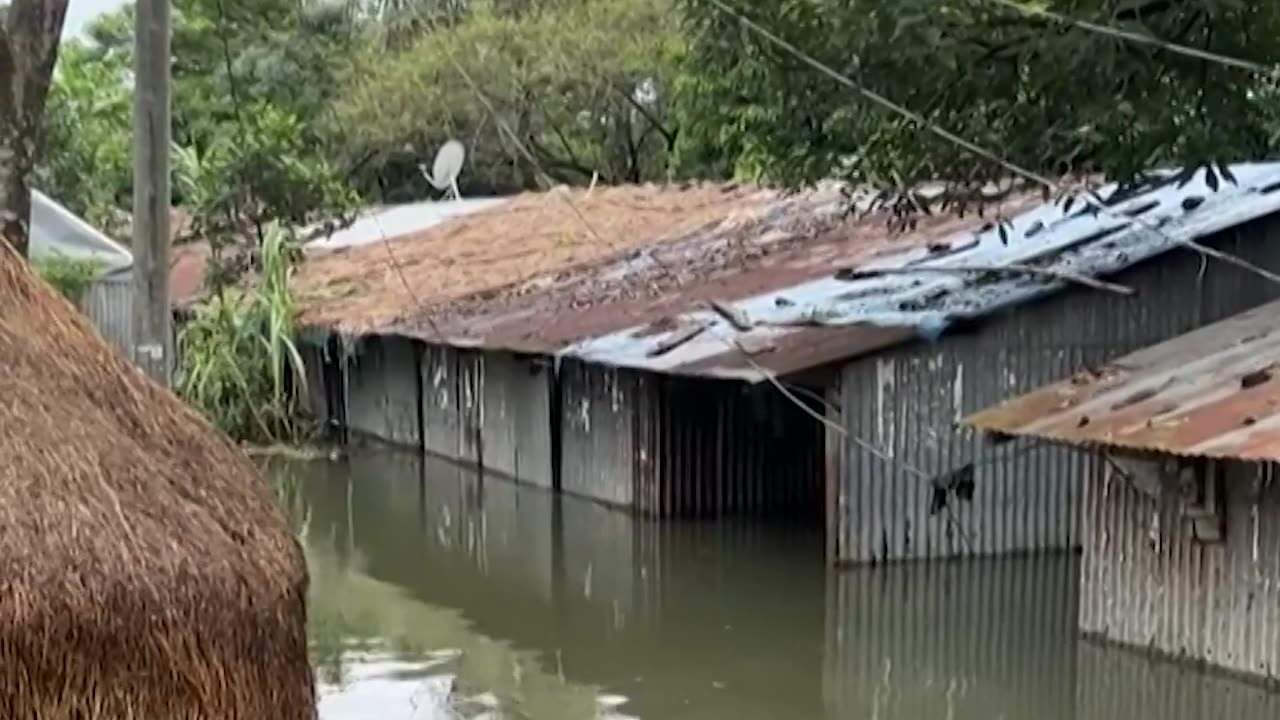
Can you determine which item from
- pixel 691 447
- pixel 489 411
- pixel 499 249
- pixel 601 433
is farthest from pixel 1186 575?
pixel 499 249

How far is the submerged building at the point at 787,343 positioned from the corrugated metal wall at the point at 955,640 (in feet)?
0.95

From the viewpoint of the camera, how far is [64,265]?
21.2 m

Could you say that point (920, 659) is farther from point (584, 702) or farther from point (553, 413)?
point (553, 413)

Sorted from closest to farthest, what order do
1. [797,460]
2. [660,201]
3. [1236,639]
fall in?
[1236,639]
[797,460]
[660,201]

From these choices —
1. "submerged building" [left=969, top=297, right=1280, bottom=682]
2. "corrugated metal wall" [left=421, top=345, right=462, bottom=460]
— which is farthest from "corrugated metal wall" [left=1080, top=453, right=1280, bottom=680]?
"corrugated metal wall" [left=421, top=345, right=462, bottom=460]

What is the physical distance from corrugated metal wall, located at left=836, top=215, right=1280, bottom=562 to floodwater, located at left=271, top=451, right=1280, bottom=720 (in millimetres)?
261

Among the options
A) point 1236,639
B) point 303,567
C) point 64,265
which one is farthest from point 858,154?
point 64,265

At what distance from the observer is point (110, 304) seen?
78.8ft

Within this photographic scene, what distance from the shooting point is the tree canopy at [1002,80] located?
1173cm

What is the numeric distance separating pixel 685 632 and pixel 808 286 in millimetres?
4769

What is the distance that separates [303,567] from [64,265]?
617 inches

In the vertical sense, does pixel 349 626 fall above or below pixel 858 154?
below

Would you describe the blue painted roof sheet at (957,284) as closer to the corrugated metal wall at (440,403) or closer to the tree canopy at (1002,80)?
the tree canopy at (1002,80)

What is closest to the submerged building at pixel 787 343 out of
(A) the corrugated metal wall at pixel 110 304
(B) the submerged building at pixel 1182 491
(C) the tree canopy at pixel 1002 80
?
(C) the tree canopy at pixel 1002 80
